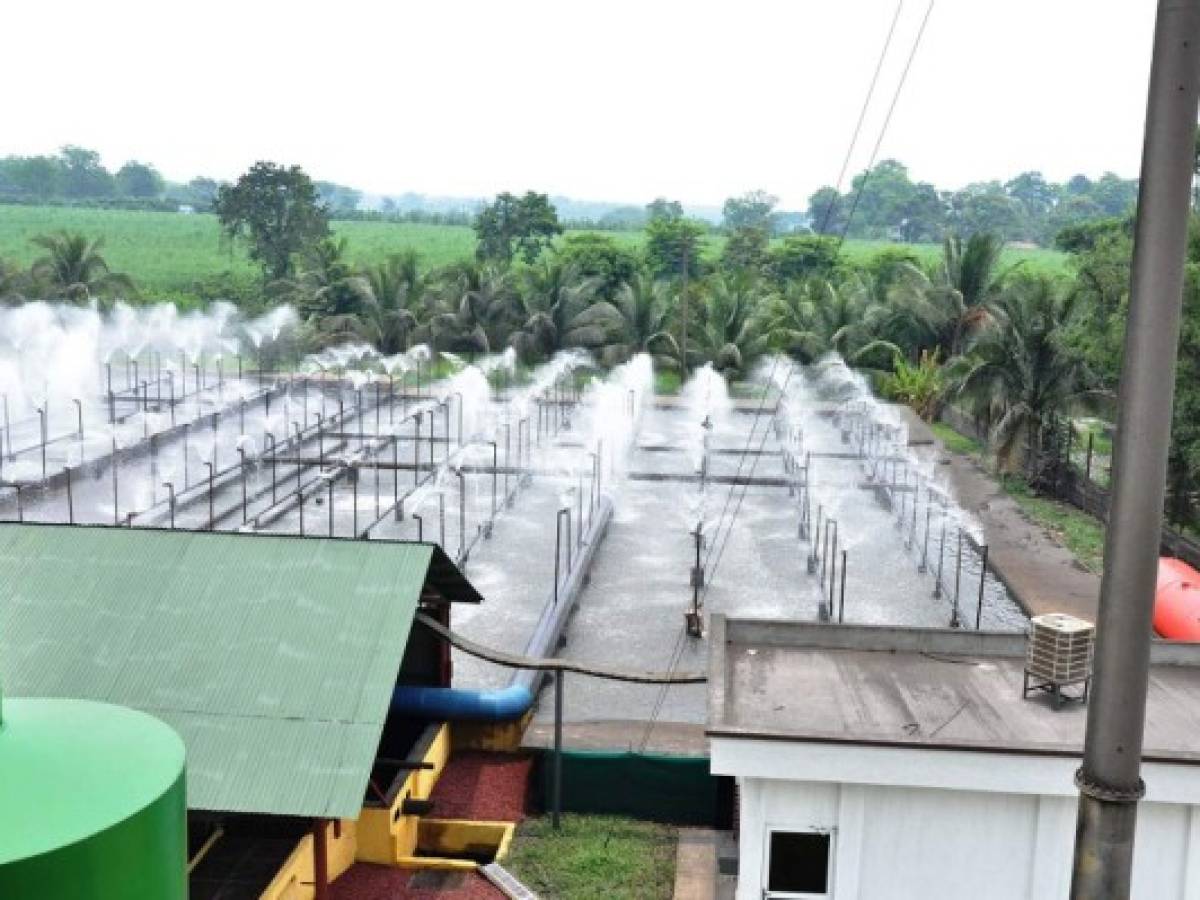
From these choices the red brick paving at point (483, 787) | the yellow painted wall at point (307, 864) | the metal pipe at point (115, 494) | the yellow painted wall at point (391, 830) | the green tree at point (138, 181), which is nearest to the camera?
the yellow painted wall at point (307, 864)

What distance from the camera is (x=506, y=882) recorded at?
11.7m

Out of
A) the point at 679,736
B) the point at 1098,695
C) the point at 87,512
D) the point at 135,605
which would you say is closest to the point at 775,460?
the point at 87,512

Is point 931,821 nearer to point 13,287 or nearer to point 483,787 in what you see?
point 483,787

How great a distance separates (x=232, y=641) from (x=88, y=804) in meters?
8.02

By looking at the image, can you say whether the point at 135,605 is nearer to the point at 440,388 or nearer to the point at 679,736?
the point at 679,736

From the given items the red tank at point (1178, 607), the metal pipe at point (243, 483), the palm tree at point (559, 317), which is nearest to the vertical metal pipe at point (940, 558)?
the red tank at point (1178, 607)

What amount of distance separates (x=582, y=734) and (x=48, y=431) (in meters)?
25.0

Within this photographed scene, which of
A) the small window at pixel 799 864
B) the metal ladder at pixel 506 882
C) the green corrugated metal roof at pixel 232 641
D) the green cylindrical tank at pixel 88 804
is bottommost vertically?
the metal ladder at pixel 506 882

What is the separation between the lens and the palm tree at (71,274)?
5244 centimetres

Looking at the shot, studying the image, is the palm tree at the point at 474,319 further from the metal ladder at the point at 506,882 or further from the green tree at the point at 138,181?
the green tree at the point at 138,181

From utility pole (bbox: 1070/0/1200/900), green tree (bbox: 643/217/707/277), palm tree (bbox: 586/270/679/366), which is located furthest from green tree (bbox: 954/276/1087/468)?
green tree (bbox: 643/217/707/277)

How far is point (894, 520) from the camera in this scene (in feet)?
89.1

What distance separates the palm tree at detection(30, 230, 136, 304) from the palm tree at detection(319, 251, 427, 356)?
10222 millimetres

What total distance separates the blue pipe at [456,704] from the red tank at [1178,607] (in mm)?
9607
